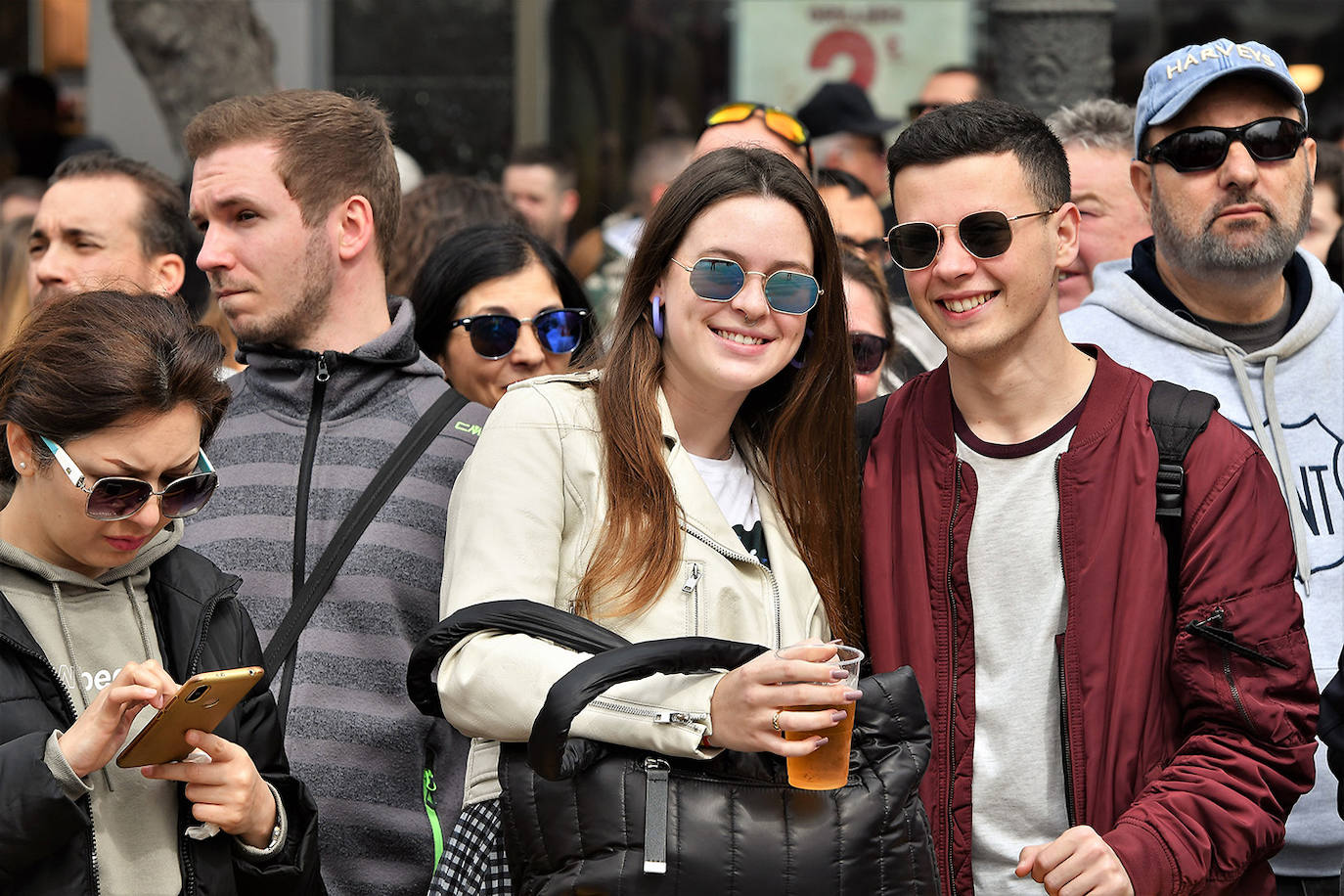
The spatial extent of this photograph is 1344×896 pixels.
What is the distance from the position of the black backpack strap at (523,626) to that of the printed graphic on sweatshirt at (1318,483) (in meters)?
1.63

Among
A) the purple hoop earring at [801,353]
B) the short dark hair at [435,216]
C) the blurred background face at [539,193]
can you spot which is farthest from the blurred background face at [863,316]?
the blurred background face at [539,193]

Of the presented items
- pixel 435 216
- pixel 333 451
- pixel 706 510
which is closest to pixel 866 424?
pixel 706 510

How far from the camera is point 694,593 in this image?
3.00 metres

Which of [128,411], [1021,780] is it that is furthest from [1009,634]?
[128,411]

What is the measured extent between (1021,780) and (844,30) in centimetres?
802

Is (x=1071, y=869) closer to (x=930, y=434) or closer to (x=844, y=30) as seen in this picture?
(x=930, y=434)

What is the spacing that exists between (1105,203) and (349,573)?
8.46 feet

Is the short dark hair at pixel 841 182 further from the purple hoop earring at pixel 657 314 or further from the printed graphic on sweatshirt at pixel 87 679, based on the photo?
the printed graphic on sweatshirt at pixel 87 679

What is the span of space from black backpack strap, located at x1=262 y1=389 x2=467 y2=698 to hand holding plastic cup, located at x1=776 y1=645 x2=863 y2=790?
4.03ft

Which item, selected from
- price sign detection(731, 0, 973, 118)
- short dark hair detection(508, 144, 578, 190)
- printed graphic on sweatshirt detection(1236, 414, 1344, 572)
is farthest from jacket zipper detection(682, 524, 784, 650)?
price sign detection(731, 0, 973, 118)

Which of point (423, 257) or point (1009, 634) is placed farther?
point (423, 257)

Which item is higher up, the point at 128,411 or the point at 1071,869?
the point at 128,411

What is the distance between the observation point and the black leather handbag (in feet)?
8.75

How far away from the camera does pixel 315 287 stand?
12.7ft
